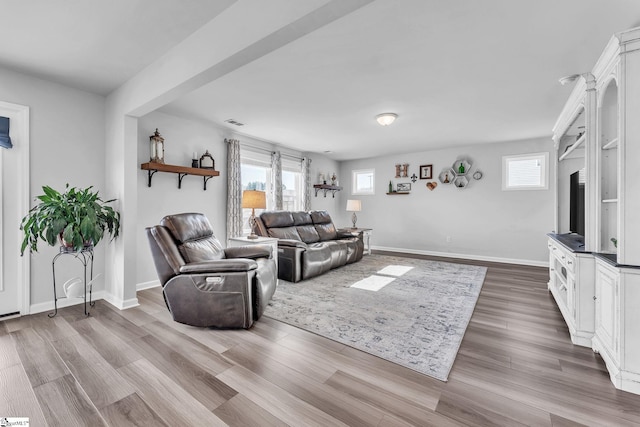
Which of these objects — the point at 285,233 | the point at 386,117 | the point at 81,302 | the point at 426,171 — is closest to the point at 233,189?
the point at 285,233

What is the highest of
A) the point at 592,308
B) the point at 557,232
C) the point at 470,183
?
the point at 470,183

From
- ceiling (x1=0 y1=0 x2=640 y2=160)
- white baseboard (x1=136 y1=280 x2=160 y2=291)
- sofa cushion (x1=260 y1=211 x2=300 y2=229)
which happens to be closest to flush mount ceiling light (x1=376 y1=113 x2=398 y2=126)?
ceiling (x1=0 y1=0 x2=640 y2=160)

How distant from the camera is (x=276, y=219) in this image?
4750mm

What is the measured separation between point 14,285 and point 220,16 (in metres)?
3.24

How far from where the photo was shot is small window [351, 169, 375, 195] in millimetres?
7420

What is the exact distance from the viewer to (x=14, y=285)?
2.78m

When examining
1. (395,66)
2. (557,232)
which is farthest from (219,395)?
(557,232)

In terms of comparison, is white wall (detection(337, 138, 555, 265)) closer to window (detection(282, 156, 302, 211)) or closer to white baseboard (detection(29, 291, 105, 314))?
window (detection(282, 156, 302, 211))

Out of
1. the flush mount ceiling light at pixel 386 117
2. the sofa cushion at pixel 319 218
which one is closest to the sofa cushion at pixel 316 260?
the sofa cushion at pixel 319 218

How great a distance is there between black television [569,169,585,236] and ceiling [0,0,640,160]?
1002 mm

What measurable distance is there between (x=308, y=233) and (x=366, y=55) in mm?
3305

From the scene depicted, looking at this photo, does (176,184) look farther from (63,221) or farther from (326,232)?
Result: (326,232)

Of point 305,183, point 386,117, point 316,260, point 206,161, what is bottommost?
point 316,260

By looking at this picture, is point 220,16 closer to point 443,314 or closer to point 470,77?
point 470,77
